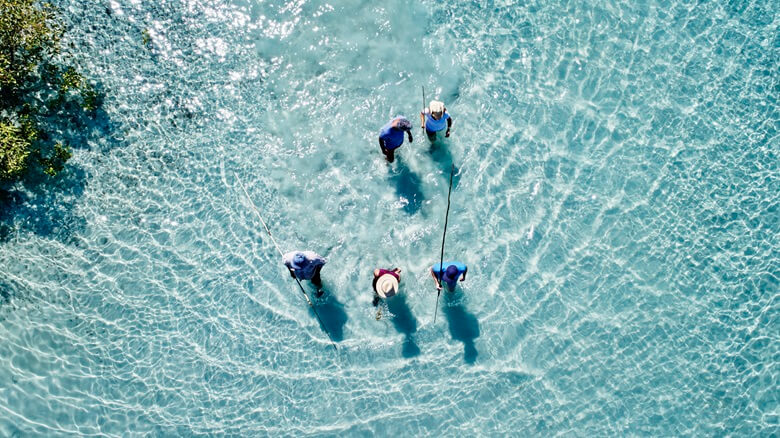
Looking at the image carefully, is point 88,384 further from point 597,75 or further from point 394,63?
point 597,75

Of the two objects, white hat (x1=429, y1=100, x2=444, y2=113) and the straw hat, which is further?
white hat (x1=429, y1=100, x2=444, y2=113)

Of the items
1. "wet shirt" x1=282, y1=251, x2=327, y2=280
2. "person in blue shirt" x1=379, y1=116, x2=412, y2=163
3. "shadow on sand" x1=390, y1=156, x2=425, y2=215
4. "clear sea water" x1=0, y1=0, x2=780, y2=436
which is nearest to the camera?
"person in blue shirt" x1=379, y1=116, x2=412, y2=163

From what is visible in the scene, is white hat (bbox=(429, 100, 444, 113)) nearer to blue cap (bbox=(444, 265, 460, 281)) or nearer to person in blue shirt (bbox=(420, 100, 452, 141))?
person in blue shirt (bbox=(420, 100, 452, 141))

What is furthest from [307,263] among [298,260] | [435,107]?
[435,107]

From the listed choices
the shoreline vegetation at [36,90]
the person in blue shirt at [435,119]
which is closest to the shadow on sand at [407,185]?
the person in blue shirt at [435,119]

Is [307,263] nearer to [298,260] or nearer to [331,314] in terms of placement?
[298,260]

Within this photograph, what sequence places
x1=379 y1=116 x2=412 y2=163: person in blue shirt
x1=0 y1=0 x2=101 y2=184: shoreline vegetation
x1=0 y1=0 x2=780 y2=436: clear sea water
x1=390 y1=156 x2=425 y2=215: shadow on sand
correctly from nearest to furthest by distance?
x1=379 y1=116 x2=412 y2=163: person in blue shirt < x1=0 y1=0 x2=780 y2=436: clear sea water < x1=0 y1=0 x2=101 y2=184: shoreline vegetation < x1=390 y1=156 x2=425 y2=215: shadow on sand

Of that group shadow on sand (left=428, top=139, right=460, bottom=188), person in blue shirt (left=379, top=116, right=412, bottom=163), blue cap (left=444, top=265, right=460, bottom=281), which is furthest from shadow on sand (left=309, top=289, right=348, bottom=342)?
shadow on sand (left=428, top=139, right=460, bottom=188)
